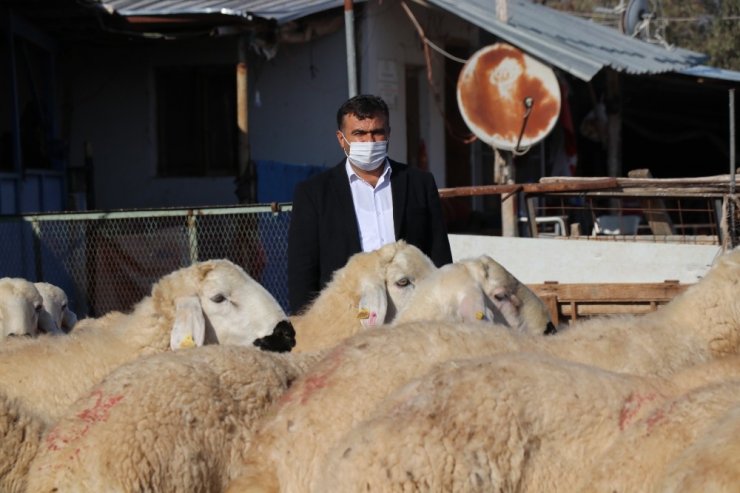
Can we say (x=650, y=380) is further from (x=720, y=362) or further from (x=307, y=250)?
(x=307, y=250)

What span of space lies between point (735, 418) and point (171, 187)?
14.1 meters

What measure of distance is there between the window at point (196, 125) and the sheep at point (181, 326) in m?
10.3

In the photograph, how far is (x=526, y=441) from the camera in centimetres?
323

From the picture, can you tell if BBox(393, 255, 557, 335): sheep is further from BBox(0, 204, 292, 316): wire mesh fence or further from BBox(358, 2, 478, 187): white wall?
BBox(358, 2, 478, 187): white wall

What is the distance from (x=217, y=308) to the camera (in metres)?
6.04

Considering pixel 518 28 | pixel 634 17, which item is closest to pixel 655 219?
pixel 518 28

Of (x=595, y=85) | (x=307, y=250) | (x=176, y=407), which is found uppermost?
(x=595, y=85)

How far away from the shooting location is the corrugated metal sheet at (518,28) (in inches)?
553

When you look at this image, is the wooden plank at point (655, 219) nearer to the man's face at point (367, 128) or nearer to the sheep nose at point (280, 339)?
the man's face at point (367, 128)

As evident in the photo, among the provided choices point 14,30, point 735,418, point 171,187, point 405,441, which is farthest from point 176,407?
point 171,187

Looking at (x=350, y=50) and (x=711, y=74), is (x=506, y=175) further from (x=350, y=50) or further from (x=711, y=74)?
(x=711, y=74)

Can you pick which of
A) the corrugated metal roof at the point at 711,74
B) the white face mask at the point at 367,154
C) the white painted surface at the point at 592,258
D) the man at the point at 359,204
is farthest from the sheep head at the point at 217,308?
the corrugated metal roof at the point at 711,74

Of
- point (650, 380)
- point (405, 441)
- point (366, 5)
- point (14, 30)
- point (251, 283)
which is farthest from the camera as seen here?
point (366, 5)

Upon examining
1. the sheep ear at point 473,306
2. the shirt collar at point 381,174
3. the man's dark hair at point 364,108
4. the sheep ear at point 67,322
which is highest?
the man's dark hair at point 364,108
